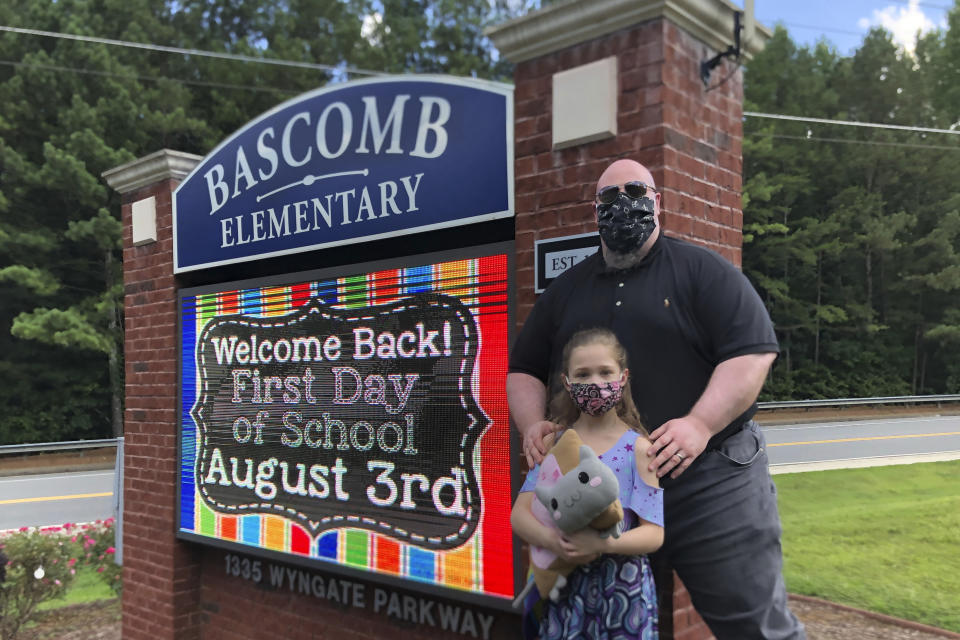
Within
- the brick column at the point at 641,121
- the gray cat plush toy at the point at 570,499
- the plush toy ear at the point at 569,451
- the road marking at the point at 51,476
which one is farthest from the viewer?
the road marking at the point at 51,476

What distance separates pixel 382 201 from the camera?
163 inches

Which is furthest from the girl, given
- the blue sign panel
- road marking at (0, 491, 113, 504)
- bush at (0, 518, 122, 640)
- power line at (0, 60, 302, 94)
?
power line at (0, 60, 302, 94)

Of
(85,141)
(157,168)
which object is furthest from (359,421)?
(85,141)

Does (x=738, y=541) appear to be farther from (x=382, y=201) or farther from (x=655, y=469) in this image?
(x=382, y=201)

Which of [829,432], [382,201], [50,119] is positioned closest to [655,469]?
[382,201]

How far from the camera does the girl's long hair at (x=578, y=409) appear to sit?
2.24 m

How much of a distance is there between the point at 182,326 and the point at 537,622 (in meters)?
3.67

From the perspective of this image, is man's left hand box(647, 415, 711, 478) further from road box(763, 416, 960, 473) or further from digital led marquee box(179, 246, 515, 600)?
road box(763, 416, 960, 473)

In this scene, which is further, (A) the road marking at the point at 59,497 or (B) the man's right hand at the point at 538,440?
(A) the road marking at the point at 59,497

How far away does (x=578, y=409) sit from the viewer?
7.81 ft

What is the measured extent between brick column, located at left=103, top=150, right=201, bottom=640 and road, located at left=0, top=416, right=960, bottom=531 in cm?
821

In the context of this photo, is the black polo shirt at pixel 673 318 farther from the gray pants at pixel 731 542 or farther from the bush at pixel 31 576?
the bush at pixel 31 576

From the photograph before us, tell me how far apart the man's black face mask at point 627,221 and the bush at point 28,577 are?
18.8 ft

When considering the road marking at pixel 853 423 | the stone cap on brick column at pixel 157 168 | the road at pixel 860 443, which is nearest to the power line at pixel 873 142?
the road marking at pixel 853 423
